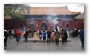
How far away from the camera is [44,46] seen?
10.4 metres

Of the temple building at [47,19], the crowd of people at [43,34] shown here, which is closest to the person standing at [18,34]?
the crowd of people at [43,34]

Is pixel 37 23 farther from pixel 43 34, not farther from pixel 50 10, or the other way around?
pixel 50 10

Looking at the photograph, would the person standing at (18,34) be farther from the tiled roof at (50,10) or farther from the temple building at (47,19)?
the tiled roof at (50,10)

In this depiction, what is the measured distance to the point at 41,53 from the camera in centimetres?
1038

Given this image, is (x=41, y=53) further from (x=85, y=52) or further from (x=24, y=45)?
(x=85, y=52)

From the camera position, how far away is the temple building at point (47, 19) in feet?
34.1

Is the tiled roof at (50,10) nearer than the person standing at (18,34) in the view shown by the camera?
Yes

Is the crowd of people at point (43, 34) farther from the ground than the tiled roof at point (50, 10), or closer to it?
closer to it

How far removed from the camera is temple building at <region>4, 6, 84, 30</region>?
10406 mm

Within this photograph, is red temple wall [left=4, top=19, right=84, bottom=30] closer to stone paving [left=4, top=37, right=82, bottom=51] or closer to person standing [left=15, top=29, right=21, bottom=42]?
person standing [left=15, top=29, right=21, bottom=42]

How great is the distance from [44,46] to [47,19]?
69cm

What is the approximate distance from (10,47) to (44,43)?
87 cm

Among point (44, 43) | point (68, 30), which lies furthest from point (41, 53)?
point (68, 30)

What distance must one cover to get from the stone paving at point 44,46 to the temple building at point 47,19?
0.38 metres
